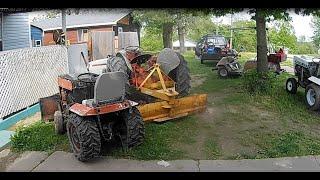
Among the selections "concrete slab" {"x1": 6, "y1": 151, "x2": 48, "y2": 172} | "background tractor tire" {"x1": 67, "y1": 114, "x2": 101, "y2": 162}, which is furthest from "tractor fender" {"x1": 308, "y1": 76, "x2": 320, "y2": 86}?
"concrete slab" {"x1": 6, "y1": 151, "x2": 48, "y2": 172}

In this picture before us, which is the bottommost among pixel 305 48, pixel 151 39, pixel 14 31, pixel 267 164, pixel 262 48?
pixel 267 164

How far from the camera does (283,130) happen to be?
598 centimetres

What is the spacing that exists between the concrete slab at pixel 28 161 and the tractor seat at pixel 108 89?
974mm

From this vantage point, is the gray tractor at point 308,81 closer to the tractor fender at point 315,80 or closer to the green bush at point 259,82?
the tractor fender at point 315,80

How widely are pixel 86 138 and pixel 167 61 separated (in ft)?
9.05

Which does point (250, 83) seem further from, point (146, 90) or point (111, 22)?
point (111, 22)

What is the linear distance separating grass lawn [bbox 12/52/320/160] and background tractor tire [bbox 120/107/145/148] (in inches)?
5.7

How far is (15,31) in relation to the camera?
12.7m

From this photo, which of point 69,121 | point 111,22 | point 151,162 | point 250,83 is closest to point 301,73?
point 250,83

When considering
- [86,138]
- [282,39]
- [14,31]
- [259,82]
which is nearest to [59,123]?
[86,138]

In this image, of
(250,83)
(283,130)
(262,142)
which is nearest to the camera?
(262,142)

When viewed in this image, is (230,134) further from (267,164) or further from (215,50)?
(215,50)

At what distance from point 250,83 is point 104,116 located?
4.58 metres

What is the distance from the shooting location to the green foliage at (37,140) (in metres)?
5.21
